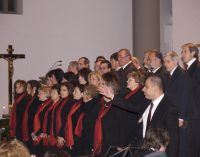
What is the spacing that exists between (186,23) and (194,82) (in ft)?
15.3

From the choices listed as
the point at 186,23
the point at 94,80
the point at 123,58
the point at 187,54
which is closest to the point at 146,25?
the point at 186,23

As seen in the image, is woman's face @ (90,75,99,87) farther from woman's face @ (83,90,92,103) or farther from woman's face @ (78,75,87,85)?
woman's face @ (78,75,87,85)

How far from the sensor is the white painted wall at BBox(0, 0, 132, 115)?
42.7ft

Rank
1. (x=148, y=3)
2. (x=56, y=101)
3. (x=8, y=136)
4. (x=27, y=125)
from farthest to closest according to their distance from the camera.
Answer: (x=148, y=3), (x=8, y=136), (x=27, y=125), (x=56, y=101)

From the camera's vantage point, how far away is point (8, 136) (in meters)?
10.2

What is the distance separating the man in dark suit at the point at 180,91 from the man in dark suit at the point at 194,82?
272 mm

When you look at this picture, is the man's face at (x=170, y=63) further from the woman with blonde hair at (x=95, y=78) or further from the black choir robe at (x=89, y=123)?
the black choir robe at (x=89, y=123)

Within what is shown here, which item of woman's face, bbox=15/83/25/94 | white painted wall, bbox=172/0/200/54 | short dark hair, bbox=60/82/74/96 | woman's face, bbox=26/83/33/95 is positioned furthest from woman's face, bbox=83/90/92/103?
white painted wall, bbox=172/0/200/54

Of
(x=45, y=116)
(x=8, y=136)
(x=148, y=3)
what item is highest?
(x=148, y=3)

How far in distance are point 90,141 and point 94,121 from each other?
11.7 inches

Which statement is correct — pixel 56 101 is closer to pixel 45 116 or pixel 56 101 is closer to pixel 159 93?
pixel 45 116

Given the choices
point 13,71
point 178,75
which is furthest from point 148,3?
point 178,75

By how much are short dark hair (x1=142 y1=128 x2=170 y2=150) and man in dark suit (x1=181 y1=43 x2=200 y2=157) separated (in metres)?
2.43

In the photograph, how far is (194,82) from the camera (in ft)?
25.2
